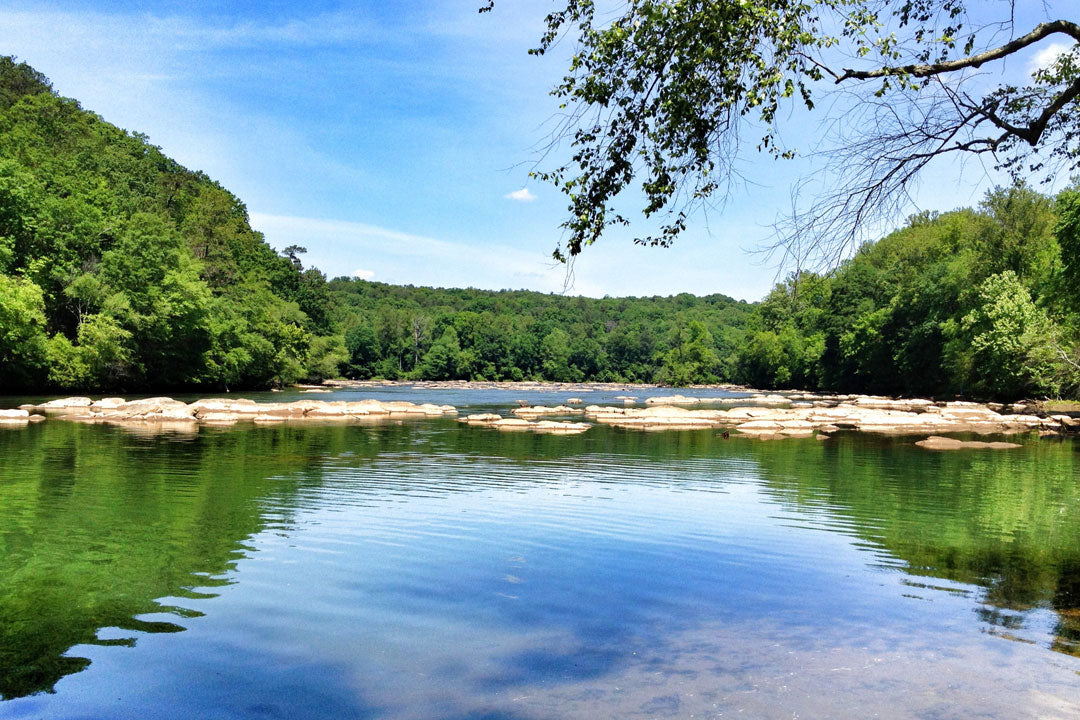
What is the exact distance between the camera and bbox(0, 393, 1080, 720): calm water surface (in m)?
5.70

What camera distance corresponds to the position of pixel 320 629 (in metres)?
7.22

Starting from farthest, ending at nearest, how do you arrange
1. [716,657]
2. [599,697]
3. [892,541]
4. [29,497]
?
[29,497] → [892,541] → [716,657] → [599,697]

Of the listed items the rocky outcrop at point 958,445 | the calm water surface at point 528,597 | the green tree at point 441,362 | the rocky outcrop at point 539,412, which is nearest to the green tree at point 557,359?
the green tree at point 441,362

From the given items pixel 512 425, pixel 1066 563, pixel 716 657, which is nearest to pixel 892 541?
pixel 1066 563

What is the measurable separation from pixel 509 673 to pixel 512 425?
3201 centimetres

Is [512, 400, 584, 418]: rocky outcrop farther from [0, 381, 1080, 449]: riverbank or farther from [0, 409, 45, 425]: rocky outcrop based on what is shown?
[0, 409, 45, 425]: rocky outcrop

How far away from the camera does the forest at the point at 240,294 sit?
45125mm

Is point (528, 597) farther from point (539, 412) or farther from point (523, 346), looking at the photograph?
point (523, 346)

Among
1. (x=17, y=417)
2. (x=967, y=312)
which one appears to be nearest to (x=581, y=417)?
(x=17, y=417)

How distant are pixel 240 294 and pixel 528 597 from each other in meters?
72.5

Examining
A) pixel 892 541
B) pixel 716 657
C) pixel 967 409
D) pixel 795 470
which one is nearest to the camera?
pixel 716 657

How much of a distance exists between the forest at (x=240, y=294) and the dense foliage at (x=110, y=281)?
6.4 inches

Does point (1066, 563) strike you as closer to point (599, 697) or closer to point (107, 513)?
point (599, 697)

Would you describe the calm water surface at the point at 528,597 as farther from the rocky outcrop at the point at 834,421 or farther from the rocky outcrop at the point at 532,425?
the rocky outcrop at the point at 834,421
